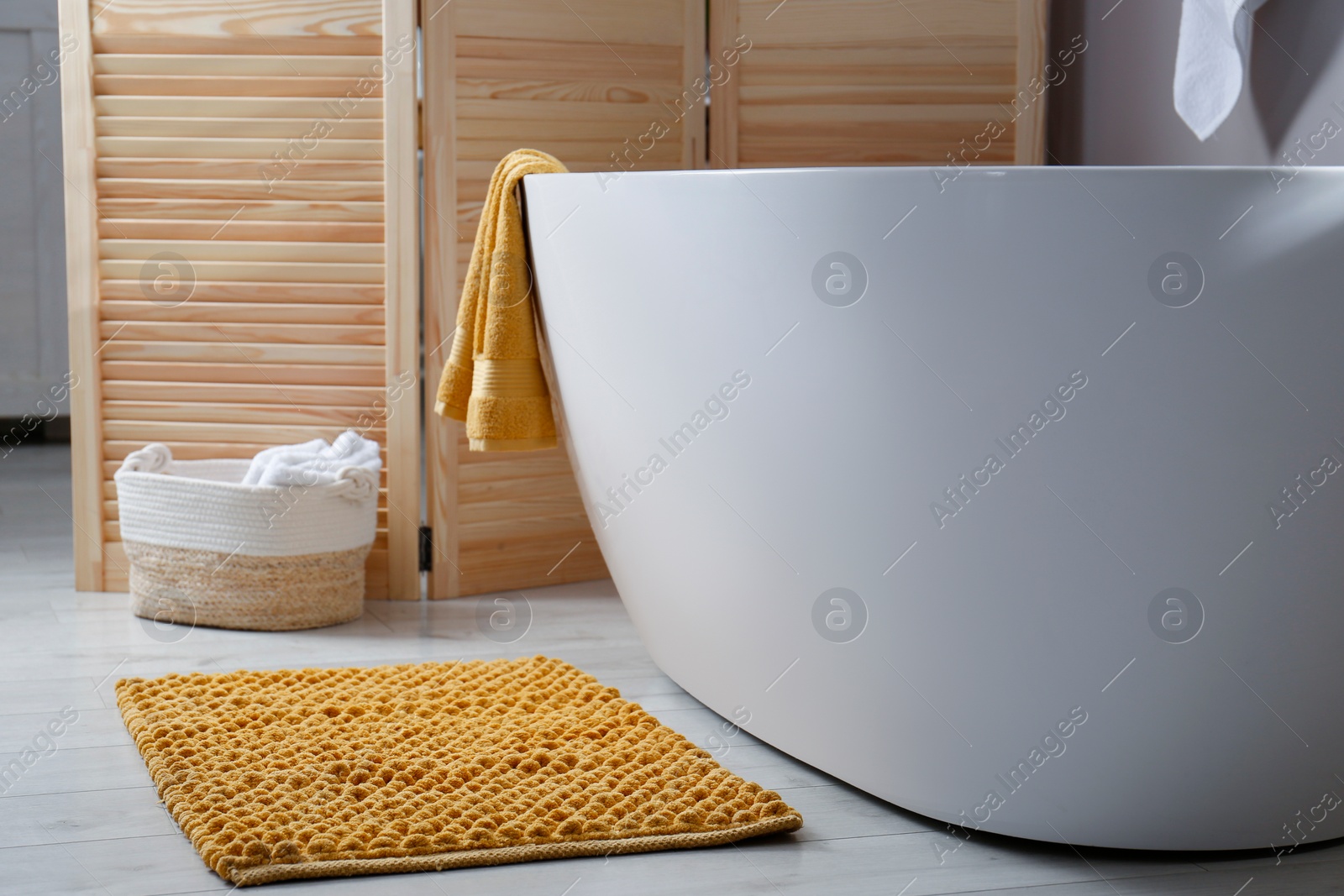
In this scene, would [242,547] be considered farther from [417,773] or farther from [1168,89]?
[1168,89]

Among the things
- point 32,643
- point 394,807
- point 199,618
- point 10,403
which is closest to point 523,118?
point 199,618

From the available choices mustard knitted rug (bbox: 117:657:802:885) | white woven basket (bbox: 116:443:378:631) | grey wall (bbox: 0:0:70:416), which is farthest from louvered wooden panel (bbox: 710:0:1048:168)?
grey wall (bbox: 0:0:70:416)

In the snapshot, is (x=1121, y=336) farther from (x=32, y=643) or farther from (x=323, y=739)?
(x=32, y=643)

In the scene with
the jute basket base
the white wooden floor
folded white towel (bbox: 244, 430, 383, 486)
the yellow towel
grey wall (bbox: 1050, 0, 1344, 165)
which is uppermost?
grey wall (bbox: 1050, 0, 1344, 165)

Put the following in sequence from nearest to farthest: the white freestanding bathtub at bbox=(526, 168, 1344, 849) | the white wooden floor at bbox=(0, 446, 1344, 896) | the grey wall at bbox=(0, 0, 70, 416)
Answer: the white freestanding bathtub at bbox=(526, 168, 1344, 849) < the white wooden floor at bbox=(0, 446, 1344, 896) < the grey wall at bbox=(0, 0, 70, 416)

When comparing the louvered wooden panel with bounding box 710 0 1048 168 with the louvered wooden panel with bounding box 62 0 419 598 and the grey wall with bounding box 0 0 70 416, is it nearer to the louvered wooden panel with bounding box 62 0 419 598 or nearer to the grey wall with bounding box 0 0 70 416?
Answer: the louvered wooden panel with bounding box 62 0 419 598

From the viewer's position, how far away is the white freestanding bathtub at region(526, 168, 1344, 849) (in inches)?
44.1

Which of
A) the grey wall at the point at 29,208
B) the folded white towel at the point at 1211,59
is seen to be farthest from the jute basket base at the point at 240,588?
the grey wall at the point at 29,208

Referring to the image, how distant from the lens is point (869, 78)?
2.40 m

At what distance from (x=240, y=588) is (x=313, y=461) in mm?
234

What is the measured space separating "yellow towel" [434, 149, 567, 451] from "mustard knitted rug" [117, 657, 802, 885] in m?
0.35

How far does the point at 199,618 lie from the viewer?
2.11 meters

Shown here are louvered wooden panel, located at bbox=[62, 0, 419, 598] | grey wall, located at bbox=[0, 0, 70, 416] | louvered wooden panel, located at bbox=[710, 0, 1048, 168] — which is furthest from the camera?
grey wall, located at bbox=[0, 0, 70, 416]

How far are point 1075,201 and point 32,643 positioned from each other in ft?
5.46
